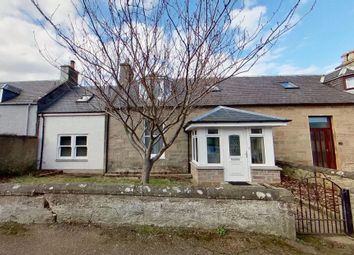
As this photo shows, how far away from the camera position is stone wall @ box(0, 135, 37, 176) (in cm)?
1085

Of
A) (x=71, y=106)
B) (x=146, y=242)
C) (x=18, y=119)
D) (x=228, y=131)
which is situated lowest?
(x=146, y=242)

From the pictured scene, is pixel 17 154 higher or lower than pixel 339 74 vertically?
lower

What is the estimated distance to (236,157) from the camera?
32.3 ft

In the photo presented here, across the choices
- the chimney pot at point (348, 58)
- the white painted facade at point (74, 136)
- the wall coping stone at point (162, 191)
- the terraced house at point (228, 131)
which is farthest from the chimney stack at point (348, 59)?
the white painted facade at point (74, 136)

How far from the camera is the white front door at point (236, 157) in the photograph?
9.68 metres

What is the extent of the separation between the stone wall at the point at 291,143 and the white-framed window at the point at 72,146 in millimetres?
1883

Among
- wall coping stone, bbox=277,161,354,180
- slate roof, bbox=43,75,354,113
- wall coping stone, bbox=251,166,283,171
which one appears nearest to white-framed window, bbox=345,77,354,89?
slate roof, bbox=43,75,354,113

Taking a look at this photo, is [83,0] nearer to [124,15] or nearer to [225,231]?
Answer: [124,15]

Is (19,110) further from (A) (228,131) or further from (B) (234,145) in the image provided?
(B) (234,145)

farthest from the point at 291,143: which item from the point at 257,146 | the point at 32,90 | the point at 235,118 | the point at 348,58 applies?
the point at 32,90

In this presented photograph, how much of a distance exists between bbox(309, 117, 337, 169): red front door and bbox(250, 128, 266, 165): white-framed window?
4.57m

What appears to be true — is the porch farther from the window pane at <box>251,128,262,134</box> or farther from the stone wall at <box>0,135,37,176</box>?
the stone wall at <box>0,135,37,176</box>

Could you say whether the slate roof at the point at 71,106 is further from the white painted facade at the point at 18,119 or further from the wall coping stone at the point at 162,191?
the wall coping stone at the point at 162,191

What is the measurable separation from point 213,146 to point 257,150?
208 centimetres
